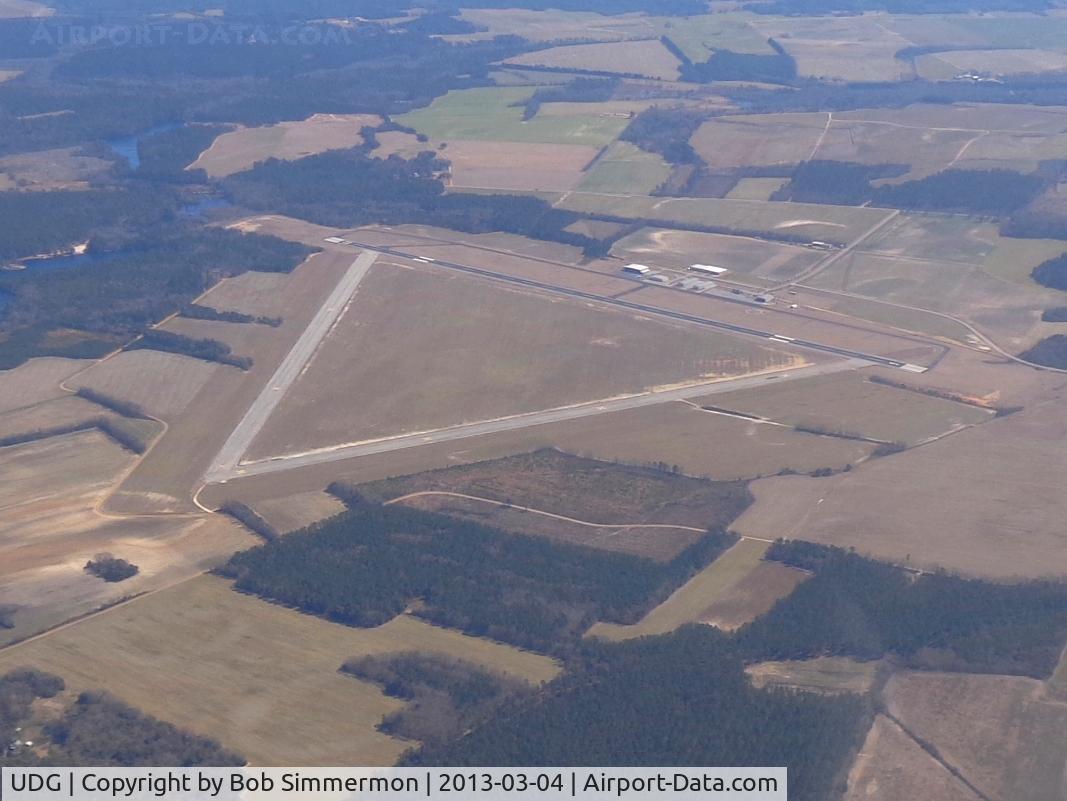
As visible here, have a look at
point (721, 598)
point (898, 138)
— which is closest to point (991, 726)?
point (721, 598)

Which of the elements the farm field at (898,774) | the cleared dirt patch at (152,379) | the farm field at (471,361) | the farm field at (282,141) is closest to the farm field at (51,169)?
the farm field at (282,141)

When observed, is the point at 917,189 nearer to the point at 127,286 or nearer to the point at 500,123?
the point at 500,123

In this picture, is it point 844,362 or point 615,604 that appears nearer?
point 615,604

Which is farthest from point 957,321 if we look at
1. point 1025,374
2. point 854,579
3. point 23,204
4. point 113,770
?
point 23,204

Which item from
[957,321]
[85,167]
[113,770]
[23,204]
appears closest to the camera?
[113,770]

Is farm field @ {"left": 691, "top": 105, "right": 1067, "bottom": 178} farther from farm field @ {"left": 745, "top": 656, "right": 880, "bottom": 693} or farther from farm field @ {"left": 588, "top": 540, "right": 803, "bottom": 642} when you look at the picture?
farm field @ {"left": 745, "top": 656, "right": 880, "bottom": 693}

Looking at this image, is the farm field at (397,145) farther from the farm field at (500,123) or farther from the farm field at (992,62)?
the farm field at (992,62)

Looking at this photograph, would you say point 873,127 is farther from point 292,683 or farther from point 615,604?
point 292,683
